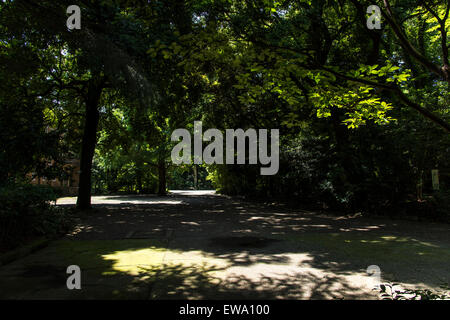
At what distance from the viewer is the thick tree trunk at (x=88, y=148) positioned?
14441mm

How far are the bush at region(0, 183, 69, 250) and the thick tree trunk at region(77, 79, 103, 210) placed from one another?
6372 millimetres

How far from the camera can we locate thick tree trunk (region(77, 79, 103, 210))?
1444cm

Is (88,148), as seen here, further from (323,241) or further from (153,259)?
(323,241)

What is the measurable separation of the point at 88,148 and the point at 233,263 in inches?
478

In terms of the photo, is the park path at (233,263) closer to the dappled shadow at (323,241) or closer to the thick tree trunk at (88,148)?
the dappled shadow at (323,241)

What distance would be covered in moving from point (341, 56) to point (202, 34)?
12.4 metres

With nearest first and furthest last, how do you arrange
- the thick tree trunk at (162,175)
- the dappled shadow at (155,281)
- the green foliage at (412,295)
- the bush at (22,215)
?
the green foliage at (412,295)
the dappled shadow at (155,281)
the bush at (22,215)
the thick tree trunk at (162,175)

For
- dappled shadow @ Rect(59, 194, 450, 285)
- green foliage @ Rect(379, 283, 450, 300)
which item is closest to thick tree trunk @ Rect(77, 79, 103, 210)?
dappled shadow @ Rect(59, 194, 450, 285)

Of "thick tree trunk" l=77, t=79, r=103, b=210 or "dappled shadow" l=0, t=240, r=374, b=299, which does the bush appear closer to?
"dappled shadow" l=0, t=240, r=374, b=299

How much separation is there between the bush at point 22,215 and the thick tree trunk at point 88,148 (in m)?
6.37

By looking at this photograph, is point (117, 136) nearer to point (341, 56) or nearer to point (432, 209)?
point (341, 56)

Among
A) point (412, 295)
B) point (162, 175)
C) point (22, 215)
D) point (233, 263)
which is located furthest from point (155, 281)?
point (162, 175)

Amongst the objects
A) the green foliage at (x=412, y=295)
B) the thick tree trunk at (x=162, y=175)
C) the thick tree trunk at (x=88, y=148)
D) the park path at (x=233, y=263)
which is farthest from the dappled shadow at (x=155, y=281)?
the thick tree trunk at (x=162, y=175)

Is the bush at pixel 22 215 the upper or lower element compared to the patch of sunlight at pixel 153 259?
upper
